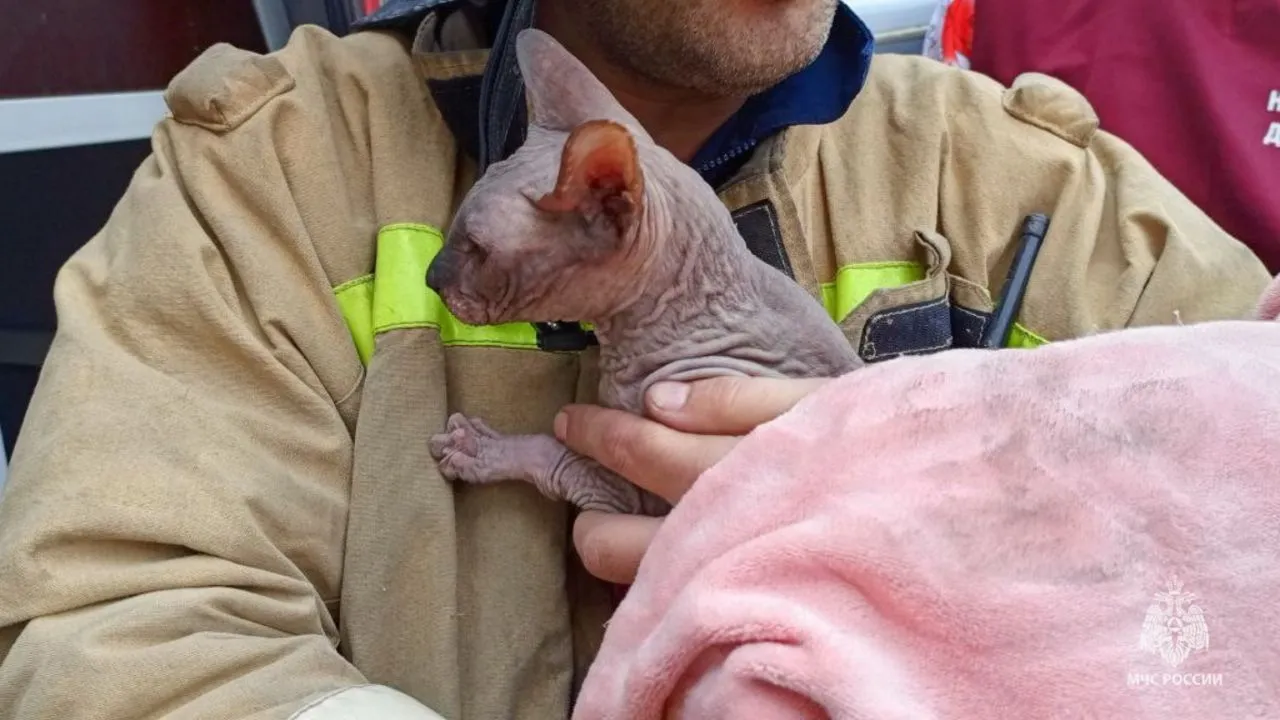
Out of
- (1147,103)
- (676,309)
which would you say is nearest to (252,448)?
(676,309)

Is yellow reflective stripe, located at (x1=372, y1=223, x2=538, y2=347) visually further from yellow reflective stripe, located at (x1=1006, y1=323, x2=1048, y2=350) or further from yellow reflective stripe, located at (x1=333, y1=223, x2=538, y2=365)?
yellow reflective stripe, located at (x1=1006, y1=323, x2=1048, y2=350)

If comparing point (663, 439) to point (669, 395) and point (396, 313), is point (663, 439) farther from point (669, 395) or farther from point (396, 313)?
point (396, 313)

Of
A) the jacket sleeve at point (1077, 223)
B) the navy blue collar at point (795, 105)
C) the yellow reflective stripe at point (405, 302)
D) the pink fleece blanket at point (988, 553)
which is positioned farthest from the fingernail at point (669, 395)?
the jacket sleeve at point (1077, 223)

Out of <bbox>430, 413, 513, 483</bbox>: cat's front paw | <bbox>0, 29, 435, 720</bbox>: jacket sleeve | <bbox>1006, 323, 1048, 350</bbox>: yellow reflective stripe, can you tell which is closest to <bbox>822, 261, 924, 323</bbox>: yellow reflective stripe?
<bbox>1006, 323, 1048, 350</bbox>: yellow reflective stripe

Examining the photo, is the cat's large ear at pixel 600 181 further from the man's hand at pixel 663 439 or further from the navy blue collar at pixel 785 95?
the navy blue collar at pixel 785 95

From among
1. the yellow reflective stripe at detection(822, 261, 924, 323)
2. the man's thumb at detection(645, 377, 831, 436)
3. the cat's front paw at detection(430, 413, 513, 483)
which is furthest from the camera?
the yellow reflective stripe at detection(822, 261, 924, 323)

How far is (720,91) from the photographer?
3.53 feet

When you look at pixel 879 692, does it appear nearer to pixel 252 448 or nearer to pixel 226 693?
pixel 226 693

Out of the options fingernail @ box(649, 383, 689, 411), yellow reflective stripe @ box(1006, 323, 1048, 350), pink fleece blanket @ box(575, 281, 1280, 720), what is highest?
pink fleece blanket @ box(575, 281, 1280, 720)

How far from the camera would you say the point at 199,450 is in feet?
2.65

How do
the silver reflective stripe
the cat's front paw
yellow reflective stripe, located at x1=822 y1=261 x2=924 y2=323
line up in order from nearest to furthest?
the silver reflective stripe < the cat's front paw < yellow reflective stripe, located at x1=822 y1=261 x2=924 y2=323

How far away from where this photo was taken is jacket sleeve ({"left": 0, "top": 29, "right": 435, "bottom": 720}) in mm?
697

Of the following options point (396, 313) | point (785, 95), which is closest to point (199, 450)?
point (396, 313)

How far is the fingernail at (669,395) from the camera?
847 mm
